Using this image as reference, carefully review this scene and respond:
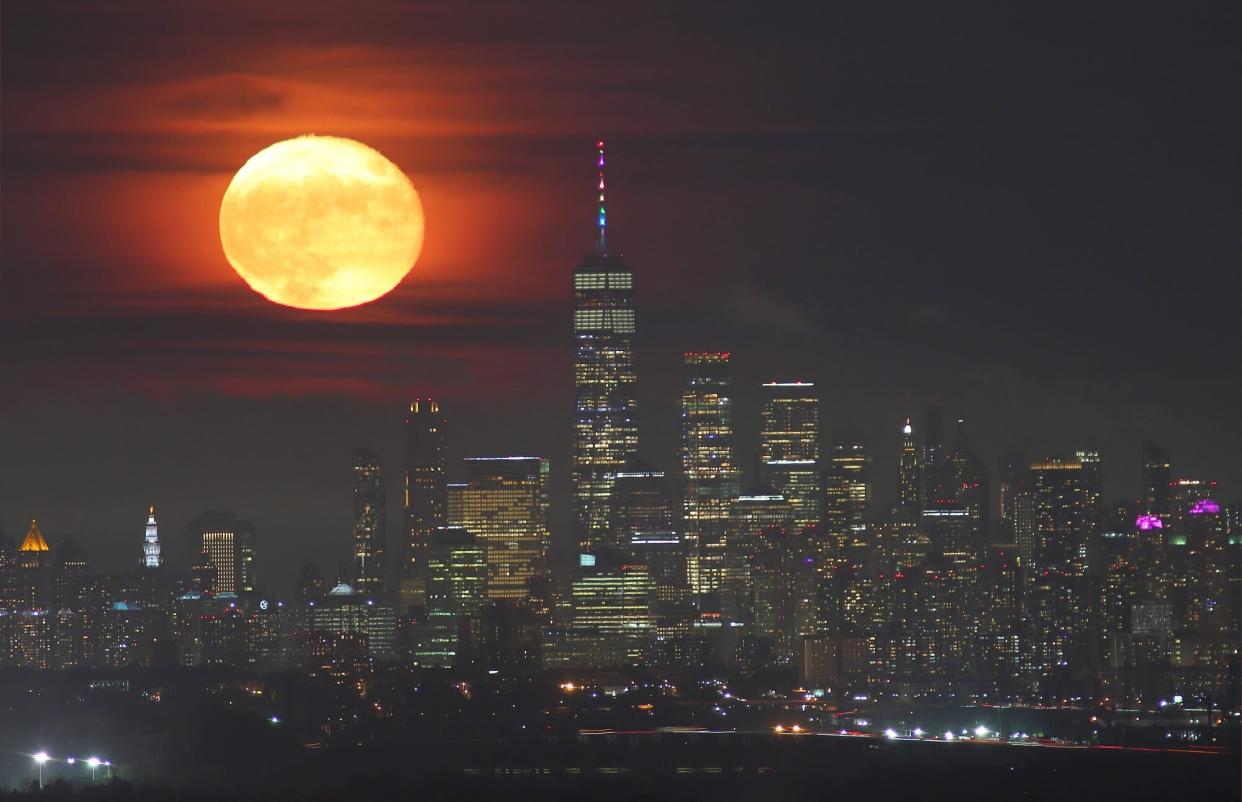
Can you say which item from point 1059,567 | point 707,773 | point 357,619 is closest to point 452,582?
point 357,619

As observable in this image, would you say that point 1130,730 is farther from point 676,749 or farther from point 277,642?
point 277,642

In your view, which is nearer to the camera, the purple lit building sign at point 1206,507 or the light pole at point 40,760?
the light pole at point 40,760

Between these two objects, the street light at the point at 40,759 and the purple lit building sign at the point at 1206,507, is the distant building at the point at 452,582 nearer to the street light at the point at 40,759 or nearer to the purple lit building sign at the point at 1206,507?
the purple lit building sign at the point at 1206,507

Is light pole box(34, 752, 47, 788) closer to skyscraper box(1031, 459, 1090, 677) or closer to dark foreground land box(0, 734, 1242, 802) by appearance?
dark foreground land box(0, 734, 1242, 802)

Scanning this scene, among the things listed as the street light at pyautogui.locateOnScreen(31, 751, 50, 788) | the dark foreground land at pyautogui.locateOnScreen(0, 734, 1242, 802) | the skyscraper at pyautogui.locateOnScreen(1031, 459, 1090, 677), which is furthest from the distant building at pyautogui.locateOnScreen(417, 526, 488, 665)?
the street light at pyautogui.locateOnScreen(31, 751, 50, 788)

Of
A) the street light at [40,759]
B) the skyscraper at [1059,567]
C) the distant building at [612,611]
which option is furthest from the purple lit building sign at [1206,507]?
the street light at [40,759]

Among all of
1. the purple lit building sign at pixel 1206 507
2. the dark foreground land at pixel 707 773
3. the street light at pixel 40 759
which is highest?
the purple lit building sign at pixel 1206 507

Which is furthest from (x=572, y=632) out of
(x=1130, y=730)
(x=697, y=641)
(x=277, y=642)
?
(x=1130, y=730)

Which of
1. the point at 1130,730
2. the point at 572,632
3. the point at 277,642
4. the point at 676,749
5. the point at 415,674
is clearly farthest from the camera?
the point at 572,632

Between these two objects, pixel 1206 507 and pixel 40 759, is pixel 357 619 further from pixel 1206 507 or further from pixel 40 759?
pixel 40 759
